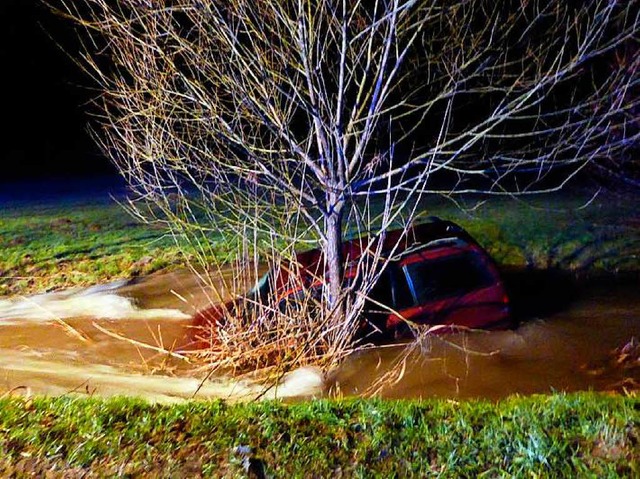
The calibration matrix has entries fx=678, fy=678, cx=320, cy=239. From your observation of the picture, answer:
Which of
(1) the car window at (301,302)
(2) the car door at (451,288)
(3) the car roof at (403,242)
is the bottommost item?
(2) the car door at (451,288)

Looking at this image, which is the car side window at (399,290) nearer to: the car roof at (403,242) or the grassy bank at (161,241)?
the car roof at (403,242)

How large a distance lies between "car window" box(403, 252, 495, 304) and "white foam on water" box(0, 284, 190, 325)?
3.40 meters

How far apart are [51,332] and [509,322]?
5.88 m

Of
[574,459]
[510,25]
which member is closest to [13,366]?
[574,459]

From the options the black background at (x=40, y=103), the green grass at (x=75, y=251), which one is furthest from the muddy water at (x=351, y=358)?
the black background at (x=40, y=103)

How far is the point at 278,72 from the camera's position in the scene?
7430 millimetres

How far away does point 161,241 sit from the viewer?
13.7m

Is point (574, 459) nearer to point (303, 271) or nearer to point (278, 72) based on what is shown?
point (303, 271)

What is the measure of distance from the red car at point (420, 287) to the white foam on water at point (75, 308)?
1.83m

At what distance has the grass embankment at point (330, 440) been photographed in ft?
13.5

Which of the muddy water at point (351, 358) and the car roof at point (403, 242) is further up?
the car roof at point (403, 242)

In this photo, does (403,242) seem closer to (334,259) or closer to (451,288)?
(451,288)

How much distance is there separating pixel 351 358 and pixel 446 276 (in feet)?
4.82

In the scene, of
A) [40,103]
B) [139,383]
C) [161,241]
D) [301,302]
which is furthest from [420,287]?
[40,103]
